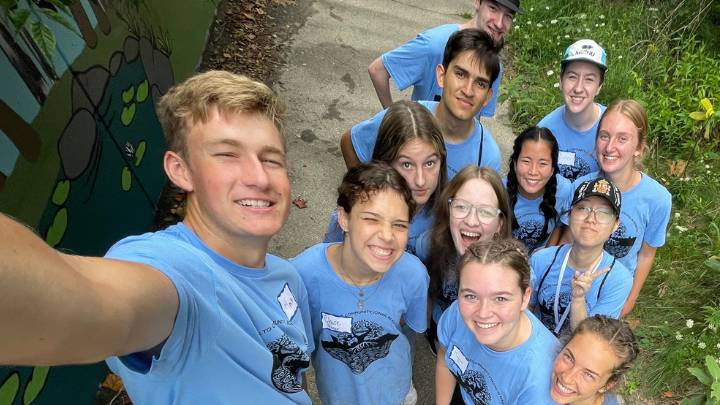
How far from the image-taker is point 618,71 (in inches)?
212

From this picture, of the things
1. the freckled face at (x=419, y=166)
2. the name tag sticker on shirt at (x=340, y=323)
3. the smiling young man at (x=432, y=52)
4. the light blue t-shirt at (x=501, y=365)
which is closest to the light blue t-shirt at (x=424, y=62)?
the smiling young man at (x=432, y=52)

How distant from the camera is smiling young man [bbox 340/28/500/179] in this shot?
9.14ft

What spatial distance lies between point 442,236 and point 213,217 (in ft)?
4.60

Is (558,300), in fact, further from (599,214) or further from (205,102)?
(205,102)

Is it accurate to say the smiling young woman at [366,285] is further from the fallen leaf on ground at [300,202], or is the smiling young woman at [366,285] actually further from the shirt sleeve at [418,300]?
the fallen leaf on ground at [300,202]

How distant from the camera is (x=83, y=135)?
2.94 m

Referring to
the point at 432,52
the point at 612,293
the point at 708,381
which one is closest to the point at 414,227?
the point at 612,293

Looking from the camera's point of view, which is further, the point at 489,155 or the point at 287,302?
the point at 489,155

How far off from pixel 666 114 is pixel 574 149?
8.62ft

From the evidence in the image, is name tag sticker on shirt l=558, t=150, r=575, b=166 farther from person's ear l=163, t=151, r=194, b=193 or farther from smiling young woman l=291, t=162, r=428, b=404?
person's ear l=163, t=151, r=194, b=193

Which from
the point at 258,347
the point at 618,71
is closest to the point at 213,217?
the point at 258,347

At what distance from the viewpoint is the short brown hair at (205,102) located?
5.12ft

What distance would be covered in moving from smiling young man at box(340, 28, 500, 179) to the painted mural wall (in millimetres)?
1649

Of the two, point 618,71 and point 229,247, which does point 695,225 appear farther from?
point 229,247
